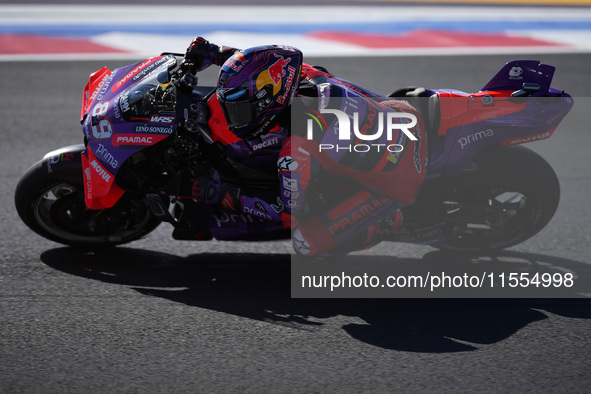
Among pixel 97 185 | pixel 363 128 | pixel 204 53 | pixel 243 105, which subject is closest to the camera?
pixel 243 105

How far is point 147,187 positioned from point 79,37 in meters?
6.77

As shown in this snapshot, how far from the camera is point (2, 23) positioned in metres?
11.1

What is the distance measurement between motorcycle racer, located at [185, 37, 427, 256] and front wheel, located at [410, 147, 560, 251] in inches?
13.1

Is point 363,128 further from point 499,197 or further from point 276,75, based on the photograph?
point 499,197

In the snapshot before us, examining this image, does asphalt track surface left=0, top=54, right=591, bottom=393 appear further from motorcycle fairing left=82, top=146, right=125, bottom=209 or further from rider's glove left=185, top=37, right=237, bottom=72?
rider's glove left=185, top=37, right=237, bottom=72

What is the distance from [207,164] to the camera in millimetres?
4531

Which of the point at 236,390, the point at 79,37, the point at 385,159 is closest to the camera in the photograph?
the point at 236,390

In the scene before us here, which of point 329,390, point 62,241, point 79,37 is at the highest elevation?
point 79,37

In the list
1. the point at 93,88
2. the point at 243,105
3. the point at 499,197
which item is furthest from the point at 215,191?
the point at 499,197

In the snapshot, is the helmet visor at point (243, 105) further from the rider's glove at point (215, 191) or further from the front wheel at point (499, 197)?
the front wheel at point (499, 197)

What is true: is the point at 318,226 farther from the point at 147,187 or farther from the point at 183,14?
the point at 183,14

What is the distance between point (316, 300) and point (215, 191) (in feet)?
2.71

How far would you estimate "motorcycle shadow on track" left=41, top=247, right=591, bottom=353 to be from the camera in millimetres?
4109

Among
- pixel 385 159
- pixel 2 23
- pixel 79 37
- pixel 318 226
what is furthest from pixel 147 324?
pixel 2 23
